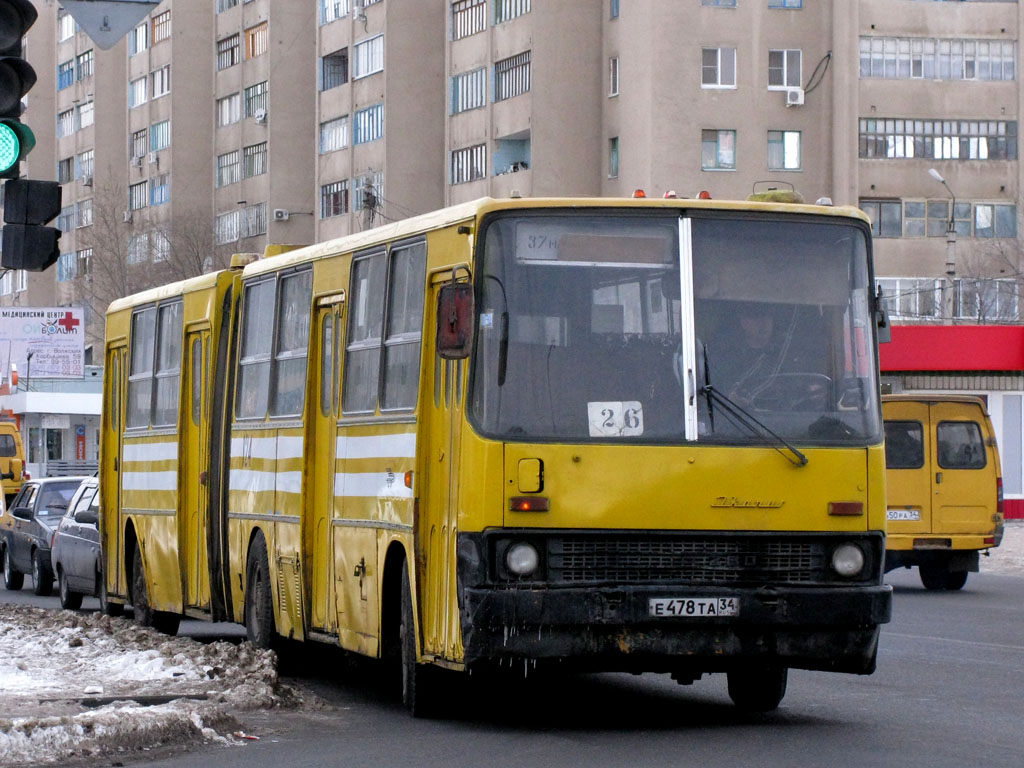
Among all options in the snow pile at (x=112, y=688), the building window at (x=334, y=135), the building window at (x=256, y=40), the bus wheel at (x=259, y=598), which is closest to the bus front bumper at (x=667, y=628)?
the snow pile at (x=112, y=688)

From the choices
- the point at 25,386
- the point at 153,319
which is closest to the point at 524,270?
the point at 153,319

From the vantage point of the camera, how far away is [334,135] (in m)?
78.5

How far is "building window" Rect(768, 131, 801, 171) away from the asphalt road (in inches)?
1996

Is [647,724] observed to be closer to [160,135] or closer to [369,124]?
[369,124]

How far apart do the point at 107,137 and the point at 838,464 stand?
90.7 meters

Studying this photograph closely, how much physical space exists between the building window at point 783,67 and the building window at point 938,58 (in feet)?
6.75

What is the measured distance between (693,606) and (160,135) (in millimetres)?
85085

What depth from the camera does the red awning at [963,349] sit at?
47688 mm

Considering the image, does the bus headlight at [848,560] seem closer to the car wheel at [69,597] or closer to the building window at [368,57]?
the car wheel at [69,597]

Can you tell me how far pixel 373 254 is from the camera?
12.6 m

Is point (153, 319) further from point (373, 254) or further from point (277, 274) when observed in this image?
point (373, 254)

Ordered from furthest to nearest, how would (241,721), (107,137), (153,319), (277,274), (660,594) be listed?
(107,137), (153,319), (277,274), (241,721), (660,594)

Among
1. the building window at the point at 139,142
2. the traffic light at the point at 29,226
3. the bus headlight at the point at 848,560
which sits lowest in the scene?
the bus headlight at the point at 848,560

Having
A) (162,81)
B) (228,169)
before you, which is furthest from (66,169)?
(228,169)
